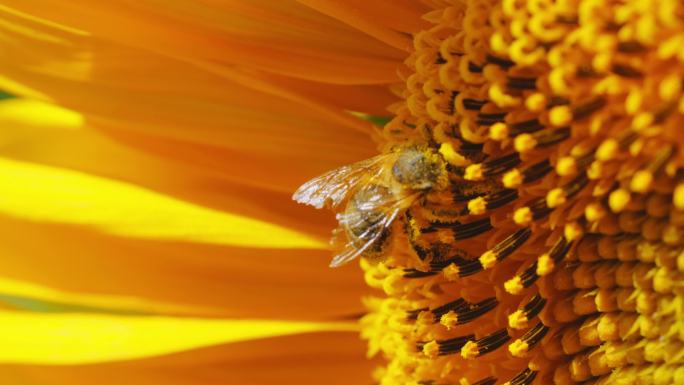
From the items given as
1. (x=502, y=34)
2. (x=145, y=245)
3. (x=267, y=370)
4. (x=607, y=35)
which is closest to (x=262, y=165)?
(x=145, y=245)

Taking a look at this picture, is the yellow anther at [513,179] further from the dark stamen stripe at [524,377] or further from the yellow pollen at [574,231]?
the dark stamen stripe at [524,377]

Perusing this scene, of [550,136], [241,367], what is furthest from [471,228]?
[241,367]

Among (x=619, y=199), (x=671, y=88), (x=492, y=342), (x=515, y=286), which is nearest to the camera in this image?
(x=671, y=88)

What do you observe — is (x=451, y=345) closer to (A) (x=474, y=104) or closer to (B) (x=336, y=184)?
(B) (x=336, y=184)

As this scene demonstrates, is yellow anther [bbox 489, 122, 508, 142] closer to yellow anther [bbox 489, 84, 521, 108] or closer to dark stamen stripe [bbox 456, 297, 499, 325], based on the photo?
yellow anther [bbox 489, 84, 521, 108]

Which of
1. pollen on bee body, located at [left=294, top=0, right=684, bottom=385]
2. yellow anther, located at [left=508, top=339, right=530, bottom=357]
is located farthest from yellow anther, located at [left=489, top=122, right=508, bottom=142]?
yellow anther, located at [left=508, top=339, right=530, bottom=357]

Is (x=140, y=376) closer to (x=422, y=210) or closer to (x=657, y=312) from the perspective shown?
(x=422, y=210)
